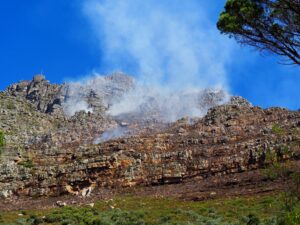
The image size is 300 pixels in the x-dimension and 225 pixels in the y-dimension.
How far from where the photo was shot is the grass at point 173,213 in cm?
3291

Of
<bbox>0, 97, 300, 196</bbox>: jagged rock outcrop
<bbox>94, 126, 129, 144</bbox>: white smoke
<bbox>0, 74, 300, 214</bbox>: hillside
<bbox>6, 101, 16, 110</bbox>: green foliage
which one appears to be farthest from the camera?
<bbox>94, 126, 129, 144</bbox>: white smoke

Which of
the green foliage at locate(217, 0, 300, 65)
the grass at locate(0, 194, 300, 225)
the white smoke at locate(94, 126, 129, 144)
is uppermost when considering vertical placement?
the white smoke at locate(94, 126, 129, 144)

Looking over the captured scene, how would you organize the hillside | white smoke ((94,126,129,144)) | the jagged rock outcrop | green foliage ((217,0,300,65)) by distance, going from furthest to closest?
white smoke ((94,126,129,144)) → the jagged rock outcrop → the hillside → green foliage ((217,0,300,65))

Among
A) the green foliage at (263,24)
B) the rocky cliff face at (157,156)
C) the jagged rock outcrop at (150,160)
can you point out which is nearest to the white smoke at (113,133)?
the rocky cliff face at (157,156)

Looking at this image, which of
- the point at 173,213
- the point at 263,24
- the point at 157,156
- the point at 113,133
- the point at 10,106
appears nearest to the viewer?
the point at 263,24

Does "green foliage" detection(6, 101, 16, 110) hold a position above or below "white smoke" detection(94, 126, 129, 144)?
above

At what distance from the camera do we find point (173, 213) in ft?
125

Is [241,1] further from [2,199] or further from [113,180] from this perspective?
[2,199]

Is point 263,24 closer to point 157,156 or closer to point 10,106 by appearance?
point 157,156

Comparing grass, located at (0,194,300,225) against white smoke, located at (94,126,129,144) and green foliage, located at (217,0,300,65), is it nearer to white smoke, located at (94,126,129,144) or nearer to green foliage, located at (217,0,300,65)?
green foliage, located at (217,0,300,65)

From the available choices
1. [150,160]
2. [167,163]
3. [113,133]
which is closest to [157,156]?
[150,160]

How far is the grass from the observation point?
108ft

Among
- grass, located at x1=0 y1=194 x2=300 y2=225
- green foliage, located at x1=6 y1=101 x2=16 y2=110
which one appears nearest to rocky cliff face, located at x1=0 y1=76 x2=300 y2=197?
grass, located at x1=0 y1=194 x2=300 y2=225

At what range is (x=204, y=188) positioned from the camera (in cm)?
5159
